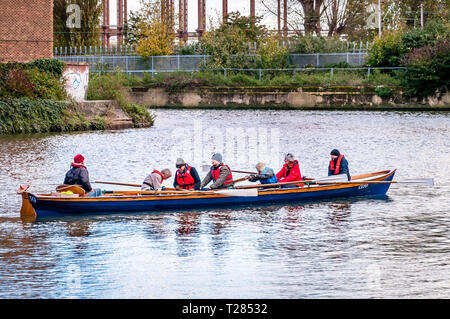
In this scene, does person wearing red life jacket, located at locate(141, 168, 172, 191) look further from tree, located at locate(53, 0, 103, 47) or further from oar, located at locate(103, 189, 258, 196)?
tree, located at locate(53, 0, 103, 47)

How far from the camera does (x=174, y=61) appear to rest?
64500mm

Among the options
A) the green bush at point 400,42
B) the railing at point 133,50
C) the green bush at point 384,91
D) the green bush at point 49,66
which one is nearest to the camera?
the green bush at point 49,66

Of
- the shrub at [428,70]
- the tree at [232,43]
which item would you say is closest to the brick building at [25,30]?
the tree at [232,43]

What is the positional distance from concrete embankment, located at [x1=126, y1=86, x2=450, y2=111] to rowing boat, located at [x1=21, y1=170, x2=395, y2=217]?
32209 mm

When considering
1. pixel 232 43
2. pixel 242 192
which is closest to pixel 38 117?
pixel 242 192

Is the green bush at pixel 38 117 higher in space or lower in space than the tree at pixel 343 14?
lower

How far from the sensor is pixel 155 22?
69.4 m

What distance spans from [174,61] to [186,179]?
148 feet

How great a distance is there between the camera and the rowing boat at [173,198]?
18.4m

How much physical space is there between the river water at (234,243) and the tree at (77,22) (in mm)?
50229

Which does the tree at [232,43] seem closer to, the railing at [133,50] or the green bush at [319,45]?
the railing at [133,50]

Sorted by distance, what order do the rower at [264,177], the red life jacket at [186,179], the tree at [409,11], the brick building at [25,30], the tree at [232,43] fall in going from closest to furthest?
the red life jacket at [186,179]
the rower at [264,177]
the brick building at [25,30]
the tree at [232,43]
the tree at [409,11]

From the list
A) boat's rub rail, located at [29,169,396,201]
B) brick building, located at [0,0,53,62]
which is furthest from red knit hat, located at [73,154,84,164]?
brick building, located at [0,0,53,62]

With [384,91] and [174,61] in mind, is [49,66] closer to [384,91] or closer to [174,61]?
[384,91]
